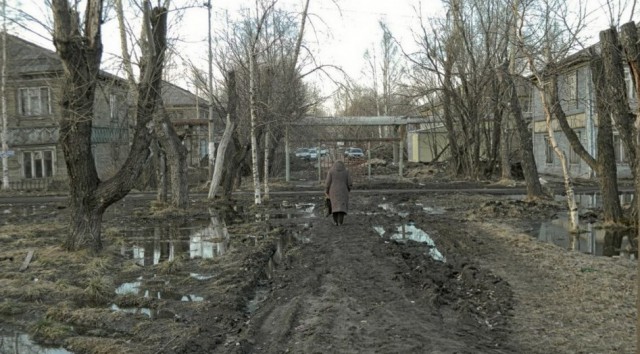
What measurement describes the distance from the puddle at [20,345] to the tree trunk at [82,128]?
15.5ft

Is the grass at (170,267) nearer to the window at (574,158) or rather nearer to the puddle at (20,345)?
the puddle at (20,345)

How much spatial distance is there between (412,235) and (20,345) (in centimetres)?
863

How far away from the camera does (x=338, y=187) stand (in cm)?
1323

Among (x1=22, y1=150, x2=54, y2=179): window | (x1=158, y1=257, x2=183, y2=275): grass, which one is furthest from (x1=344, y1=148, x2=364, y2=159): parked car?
(x1=158, y1=257, x2=183, y2=275): grass

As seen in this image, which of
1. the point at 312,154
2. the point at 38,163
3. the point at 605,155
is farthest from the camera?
the point at 312,154

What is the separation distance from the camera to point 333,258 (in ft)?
31.0

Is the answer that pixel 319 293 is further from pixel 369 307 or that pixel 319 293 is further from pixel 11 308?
pixel 11 308

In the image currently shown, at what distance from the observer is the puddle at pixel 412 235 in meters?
10.5

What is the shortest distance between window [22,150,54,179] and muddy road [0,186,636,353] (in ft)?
68.6

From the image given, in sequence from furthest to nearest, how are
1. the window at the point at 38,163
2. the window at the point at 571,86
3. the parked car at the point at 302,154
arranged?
1. the parked car at the point at 302,154
2. the window at the point at 38,163
3. the window at the point at 571,86

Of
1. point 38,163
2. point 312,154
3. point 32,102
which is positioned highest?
point 32,102

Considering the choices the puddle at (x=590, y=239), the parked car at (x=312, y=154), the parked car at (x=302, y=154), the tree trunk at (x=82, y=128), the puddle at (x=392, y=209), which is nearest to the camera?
the tree trunk at (x=82, y=128)

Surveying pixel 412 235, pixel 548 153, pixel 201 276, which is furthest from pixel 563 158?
pixel 548 153

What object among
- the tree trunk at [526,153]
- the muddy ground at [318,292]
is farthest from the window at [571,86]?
the muddy ground at [318,292]
